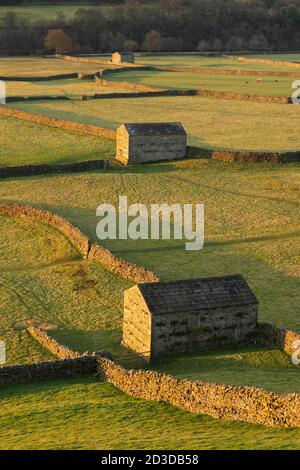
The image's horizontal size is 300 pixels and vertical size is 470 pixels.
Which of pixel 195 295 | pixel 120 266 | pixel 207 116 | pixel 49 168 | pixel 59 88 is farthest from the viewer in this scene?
pixel 59 88

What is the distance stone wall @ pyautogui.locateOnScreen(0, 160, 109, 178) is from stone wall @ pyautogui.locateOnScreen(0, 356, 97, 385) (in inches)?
1351

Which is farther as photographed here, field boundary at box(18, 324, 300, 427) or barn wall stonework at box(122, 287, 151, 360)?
barn wall stonework at box(122, 287, 151, 360)

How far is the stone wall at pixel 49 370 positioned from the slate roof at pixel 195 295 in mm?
2893

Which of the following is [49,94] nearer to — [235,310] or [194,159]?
[194,159]

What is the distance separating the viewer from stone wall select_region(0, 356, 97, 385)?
2862 cm

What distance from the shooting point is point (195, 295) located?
3141 centimetres

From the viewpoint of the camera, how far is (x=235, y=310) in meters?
31.8

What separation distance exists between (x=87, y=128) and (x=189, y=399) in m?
53.7

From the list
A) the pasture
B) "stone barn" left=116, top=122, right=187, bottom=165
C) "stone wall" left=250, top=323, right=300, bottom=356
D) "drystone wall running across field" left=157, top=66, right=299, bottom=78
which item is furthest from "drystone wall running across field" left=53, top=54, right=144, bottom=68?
"stone wall" left=250, top=323, right=300, bottom=356

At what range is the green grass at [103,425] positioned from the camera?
22.3 meters

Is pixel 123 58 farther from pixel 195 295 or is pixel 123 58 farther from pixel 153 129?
→ pixel 195 295

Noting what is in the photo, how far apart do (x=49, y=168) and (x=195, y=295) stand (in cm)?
3322

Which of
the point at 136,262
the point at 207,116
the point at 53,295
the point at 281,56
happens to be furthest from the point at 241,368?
the point at 281,56

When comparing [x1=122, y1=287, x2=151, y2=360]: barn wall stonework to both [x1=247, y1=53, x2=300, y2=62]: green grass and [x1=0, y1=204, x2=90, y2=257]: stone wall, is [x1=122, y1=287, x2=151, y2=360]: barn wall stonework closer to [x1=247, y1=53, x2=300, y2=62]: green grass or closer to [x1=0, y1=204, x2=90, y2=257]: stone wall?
[x1=0, y1=204, x2=90, y2=257]: stone wall
